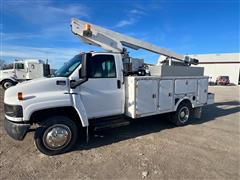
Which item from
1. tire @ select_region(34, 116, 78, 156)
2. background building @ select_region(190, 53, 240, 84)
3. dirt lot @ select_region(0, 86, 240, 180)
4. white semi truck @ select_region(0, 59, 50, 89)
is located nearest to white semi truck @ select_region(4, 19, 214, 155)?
tire @ select_region(34, 116, 78, 156)

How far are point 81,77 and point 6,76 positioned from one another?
15.7 m

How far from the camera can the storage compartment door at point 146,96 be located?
5.39 m

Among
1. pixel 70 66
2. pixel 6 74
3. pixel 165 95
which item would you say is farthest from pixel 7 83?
pixel 165 95

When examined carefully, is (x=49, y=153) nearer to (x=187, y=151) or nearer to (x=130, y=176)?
(x=130, y=176)

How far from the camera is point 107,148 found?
4.79 metres

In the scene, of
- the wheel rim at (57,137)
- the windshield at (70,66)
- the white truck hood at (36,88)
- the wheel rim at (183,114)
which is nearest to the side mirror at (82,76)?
the white truck hood at (36,88)

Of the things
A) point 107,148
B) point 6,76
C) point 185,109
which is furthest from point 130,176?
point 6,76

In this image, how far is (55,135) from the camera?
4379 millimetres

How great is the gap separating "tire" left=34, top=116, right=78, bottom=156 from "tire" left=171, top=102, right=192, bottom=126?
3.43 metres

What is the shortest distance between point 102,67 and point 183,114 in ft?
11.2

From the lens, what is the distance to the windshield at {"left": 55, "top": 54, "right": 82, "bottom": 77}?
4.76m

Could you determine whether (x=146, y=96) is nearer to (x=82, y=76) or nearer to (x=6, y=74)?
(x=82, y=76)

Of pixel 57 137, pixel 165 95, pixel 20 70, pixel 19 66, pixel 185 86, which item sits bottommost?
pixel 57 137

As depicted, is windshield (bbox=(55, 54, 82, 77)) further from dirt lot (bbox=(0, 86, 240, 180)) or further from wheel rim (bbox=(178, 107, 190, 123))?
wheel rim (bbox=(178, 107, 190, 123))
